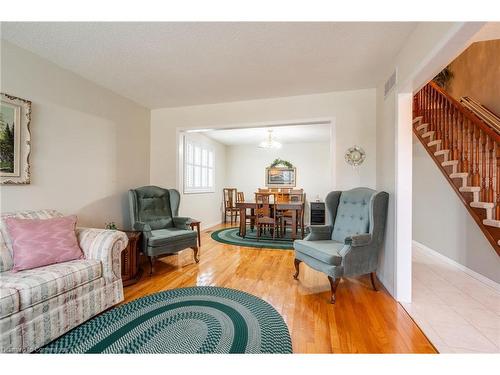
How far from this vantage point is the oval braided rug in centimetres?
154

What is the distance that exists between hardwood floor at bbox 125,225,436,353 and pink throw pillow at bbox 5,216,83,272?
2.49 feet

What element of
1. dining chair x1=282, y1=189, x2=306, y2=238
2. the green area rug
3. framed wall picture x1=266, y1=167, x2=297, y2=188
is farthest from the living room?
framed wall picture x1=266, y1=167, x2=297, y2=188

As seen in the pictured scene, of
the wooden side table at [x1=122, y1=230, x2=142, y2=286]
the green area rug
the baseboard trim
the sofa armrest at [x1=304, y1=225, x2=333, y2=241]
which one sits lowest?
the green area rug

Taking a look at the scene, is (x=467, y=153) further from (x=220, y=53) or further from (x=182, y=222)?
(x=182, y=222)

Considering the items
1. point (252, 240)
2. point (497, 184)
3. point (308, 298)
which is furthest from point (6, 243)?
point (497, 184)

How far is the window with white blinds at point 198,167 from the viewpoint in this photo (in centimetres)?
520

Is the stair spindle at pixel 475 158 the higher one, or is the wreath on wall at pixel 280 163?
the wreath on wall at pixel 280 163

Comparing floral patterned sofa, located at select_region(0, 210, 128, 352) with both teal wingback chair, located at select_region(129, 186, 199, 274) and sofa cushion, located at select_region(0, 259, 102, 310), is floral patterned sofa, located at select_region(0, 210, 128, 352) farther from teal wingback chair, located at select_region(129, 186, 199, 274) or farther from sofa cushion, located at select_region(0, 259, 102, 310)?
teal wingback chair, located at select_region(129, 186, 199, 274)

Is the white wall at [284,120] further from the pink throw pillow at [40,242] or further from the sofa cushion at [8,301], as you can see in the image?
the sofa cushion at [8,301]

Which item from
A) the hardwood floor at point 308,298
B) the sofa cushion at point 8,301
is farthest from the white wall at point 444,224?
the sofa cushion at point 8,301

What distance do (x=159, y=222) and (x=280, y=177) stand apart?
14.0 feet

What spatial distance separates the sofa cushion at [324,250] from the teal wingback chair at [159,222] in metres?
1.55

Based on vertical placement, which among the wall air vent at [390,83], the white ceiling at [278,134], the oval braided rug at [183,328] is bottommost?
the oval braided rug at [183,328]

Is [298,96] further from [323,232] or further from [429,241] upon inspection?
[429,241]
